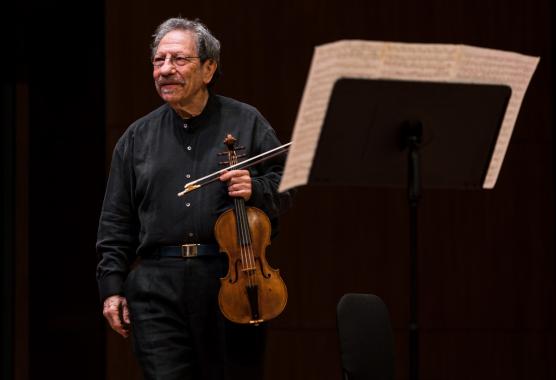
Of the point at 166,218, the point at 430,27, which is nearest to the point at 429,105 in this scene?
the point at 166,218

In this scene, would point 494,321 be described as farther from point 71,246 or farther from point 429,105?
point 429,105

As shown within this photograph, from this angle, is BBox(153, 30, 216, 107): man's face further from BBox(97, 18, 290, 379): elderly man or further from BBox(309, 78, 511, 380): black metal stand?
BBox(309, 78, 511, 380): black metal stand

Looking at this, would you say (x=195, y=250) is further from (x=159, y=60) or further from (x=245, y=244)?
(x=159, y=60)

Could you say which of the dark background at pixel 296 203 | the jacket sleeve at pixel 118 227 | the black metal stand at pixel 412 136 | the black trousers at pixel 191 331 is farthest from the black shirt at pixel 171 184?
the dark background at pixel 296 203

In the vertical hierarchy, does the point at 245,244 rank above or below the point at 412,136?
below

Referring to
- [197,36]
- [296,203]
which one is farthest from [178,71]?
[296,203]

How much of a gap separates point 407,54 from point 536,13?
275cm

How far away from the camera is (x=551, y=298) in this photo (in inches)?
191

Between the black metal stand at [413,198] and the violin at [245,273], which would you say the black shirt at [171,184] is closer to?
the violin at [245,273]

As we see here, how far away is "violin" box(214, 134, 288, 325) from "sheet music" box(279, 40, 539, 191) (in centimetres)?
58

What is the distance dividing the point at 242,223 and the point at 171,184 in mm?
313

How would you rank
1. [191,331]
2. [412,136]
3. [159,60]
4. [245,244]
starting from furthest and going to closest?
[159,60] < [191,331] < [245,244] < [412,136]

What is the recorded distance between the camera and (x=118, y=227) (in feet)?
10.5

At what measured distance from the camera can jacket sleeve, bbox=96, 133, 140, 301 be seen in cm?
318
